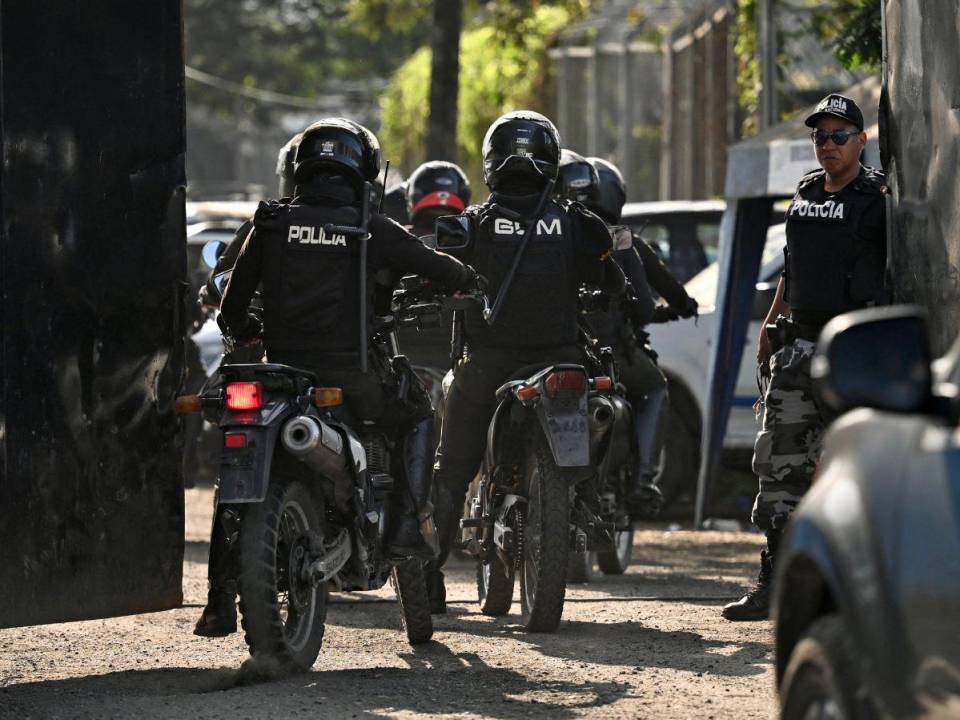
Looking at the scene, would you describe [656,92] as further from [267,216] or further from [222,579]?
[222,579]

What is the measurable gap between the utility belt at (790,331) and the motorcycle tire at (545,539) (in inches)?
36.9

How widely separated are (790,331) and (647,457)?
206cm

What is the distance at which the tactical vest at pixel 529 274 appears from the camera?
7750 mm

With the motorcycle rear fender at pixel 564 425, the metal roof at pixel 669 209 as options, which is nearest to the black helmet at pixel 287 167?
the motorcycle rear fender at pixel 564 425

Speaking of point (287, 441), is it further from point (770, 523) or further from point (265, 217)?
point (770, 523)

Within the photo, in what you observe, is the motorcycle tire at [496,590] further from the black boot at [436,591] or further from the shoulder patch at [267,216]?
the shoulder patch at [267,216]

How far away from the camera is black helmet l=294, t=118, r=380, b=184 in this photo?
22.2ft

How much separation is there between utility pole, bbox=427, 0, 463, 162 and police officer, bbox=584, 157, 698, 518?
28.0 feet

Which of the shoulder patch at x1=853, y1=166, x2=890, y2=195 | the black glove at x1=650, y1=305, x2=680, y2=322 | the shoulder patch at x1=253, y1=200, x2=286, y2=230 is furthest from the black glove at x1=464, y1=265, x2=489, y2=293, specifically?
the black glove at x1=650, y1=305, x2=680, y2=322

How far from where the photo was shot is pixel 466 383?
7.91 meters

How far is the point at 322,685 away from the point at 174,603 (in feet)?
2.34

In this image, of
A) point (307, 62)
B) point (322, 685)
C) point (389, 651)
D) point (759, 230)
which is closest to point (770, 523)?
point (389, 651)

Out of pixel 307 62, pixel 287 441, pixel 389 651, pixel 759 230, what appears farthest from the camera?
pixel 307 62

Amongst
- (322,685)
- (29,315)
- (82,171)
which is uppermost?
(82,171)
